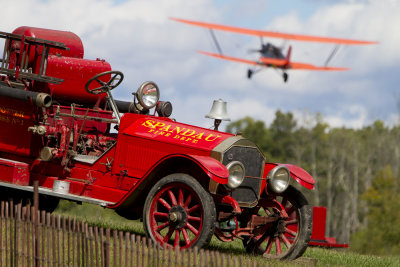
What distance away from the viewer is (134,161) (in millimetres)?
9695

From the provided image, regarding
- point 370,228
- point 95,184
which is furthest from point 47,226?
point 370,228

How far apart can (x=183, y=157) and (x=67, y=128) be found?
247cm

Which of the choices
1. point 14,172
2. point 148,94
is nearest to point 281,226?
point 148,94

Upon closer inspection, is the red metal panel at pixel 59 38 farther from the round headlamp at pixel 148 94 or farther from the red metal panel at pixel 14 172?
the round headlamp at pixel 148 94

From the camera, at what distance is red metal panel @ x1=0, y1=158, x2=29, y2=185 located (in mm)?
10344

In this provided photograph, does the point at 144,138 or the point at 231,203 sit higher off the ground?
the point at 144,138

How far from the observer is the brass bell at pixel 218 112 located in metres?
10.4

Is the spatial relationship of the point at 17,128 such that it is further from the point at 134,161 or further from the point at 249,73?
the point at 249,73

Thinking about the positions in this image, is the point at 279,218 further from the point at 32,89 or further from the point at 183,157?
the point at 32,89

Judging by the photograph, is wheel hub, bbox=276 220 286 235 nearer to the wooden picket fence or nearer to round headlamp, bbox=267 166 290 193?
round headlamp, bbox=267 166 290 193

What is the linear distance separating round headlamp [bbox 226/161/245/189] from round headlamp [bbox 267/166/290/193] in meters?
0.60

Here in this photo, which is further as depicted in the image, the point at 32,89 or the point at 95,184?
the point at 32,89

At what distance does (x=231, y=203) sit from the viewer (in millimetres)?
8836

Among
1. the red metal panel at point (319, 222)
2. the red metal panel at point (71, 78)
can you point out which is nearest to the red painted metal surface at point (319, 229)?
the red metal panel at point (319, 222)
